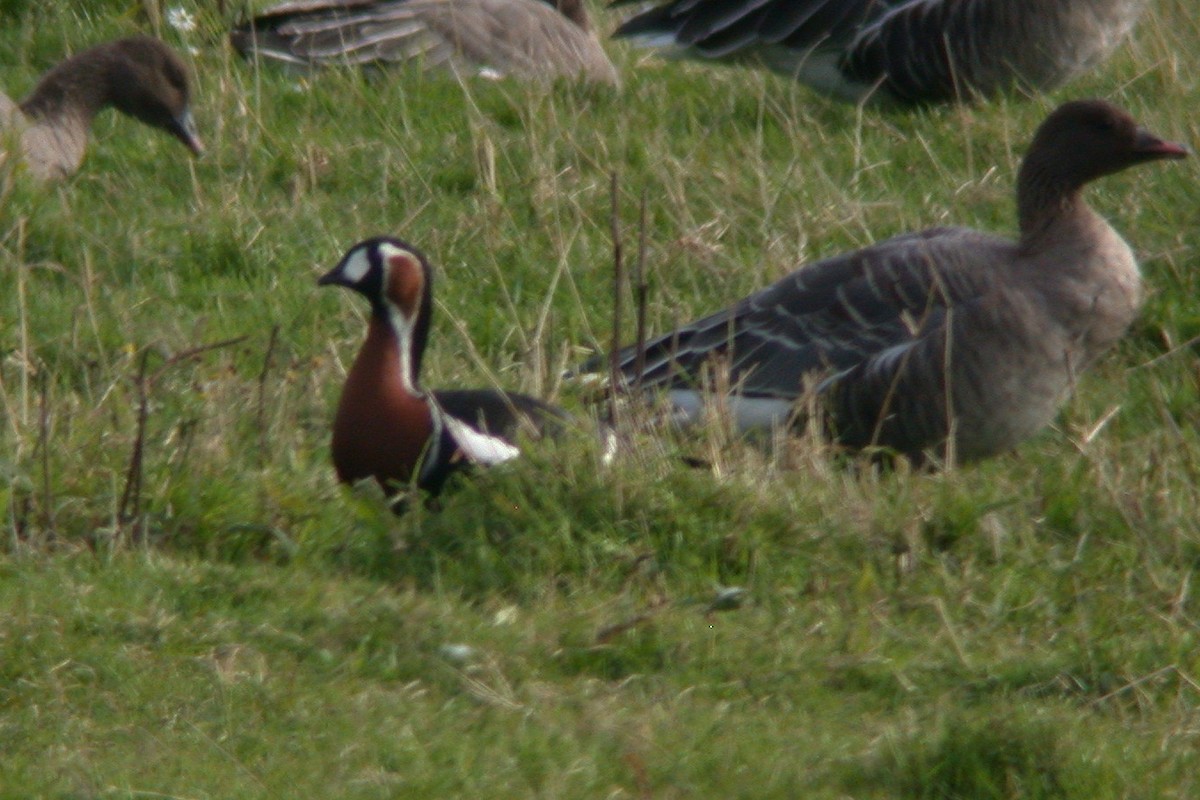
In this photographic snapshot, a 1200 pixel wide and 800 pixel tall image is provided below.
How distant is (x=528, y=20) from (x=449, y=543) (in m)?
5.92

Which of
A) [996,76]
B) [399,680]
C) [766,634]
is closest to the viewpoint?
[399,680]

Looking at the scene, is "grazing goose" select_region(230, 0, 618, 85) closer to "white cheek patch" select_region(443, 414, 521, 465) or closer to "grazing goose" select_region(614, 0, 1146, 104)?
"grazing goose" select_region(614, 0, 1146, 104)

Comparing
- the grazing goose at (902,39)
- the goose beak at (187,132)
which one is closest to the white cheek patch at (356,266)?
the goose beak at (187,132)

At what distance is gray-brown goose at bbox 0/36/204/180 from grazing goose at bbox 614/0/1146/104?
8.80ft

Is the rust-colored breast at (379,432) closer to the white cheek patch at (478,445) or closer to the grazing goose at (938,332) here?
the white cheek patch at (478,445)

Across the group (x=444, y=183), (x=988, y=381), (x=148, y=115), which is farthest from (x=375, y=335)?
(x=148, y=115)

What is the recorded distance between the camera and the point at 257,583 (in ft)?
15.7

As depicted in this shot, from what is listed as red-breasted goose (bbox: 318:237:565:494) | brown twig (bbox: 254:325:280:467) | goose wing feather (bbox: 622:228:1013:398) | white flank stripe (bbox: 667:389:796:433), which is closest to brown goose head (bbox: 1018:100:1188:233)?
goose wing feather (bbox: 622:228:1013:398)

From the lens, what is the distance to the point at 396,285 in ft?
20.3

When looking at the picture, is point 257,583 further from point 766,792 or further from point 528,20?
point 528,20

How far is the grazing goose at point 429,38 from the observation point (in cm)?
1027

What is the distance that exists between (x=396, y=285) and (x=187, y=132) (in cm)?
317

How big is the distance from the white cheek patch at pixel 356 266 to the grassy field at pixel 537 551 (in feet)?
1.47

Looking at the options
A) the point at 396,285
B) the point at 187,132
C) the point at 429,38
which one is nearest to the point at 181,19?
the point at 429,38
